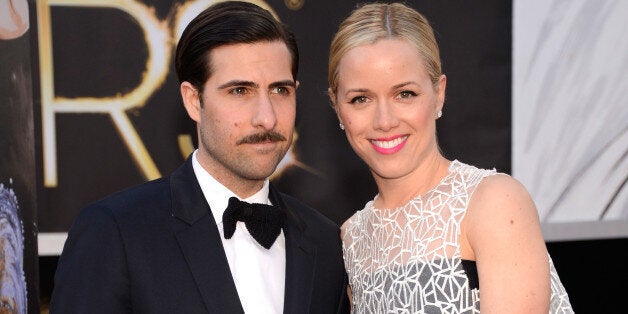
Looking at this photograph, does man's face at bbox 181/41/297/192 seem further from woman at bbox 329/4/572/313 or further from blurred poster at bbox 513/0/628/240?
blurred poster at bbox 513/0/628/240

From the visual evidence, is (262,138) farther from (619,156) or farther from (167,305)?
(619,156)

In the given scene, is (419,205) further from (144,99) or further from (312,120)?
(144,99)

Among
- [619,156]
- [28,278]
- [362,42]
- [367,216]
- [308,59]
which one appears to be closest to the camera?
[362,42]

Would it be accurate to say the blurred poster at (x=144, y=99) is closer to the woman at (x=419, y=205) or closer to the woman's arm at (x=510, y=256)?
the woman at (x=419, y=205)

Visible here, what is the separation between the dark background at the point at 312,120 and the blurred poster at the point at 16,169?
0.40m

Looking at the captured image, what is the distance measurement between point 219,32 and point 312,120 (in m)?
1.60

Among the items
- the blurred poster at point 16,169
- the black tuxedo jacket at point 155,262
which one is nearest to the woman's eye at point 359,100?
the black tuxedo jacket at point 155,262

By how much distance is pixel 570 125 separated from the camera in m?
4.27

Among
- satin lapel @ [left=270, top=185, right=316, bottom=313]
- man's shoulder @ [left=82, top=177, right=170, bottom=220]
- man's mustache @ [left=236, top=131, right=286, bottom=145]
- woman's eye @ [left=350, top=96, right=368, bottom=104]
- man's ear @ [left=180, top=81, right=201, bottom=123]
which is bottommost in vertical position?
satin lapel @ [left=270, top=185, right=316, bottom=313]

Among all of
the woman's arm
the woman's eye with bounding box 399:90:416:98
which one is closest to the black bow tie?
the woman's eye with bounding box 399:90:416:98

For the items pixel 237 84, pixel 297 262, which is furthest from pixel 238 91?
pixel 297 262

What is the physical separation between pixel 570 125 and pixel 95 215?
302 cm

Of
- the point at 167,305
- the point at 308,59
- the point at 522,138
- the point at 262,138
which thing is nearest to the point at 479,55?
the point at 522,138

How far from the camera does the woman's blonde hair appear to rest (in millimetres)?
2432
